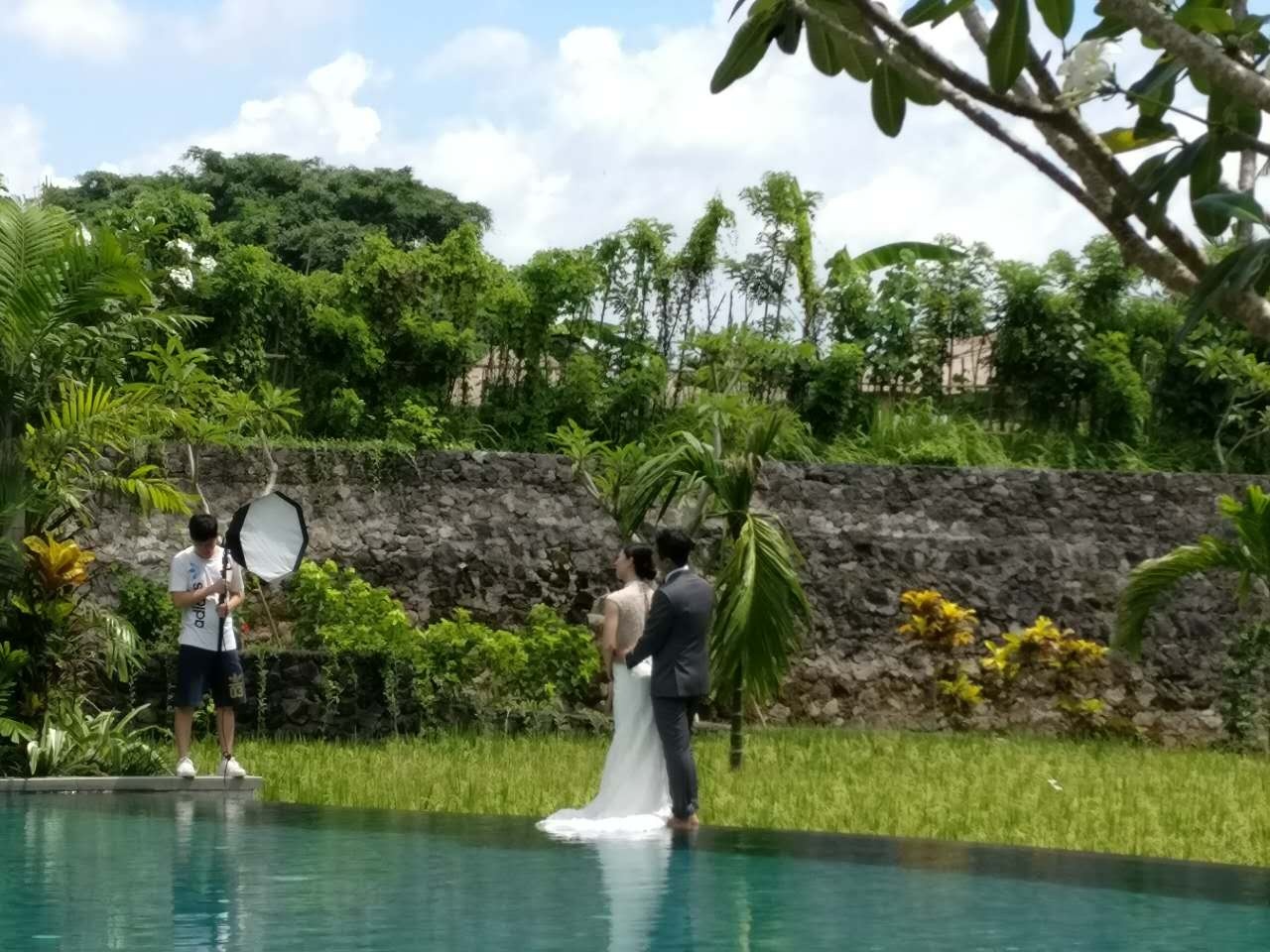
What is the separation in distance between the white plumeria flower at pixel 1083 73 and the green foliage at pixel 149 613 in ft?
44.5

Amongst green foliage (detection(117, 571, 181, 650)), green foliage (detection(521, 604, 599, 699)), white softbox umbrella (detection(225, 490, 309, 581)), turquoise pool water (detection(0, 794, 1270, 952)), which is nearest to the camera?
turquoise pool water (detection(0, 794, 1270, 952))

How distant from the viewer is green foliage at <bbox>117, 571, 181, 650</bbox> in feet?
54.4

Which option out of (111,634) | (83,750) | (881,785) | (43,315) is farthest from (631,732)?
(43,315)

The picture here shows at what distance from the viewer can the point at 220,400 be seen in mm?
18141

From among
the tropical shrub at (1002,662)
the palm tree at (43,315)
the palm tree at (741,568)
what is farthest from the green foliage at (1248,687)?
the palm tree at (43,315)

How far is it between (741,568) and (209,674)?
363 centimetres

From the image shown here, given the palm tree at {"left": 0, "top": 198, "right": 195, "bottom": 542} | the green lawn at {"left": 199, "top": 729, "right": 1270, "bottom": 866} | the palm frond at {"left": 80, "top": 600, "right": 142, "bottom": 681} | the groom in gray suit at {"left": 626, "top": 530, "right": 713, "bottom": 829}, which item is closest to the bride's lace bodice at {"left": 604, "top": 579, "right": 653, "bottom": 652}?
the groom in gray suit at {"left": 626, "top": 530, "right": 713, "bottom": 829}

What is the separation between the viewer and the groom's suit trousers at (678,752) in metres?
10.5

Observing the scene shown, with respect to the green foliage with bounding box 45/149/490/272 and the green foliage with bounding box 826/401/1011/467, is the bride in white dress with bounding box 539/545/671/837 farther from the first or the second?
the green foliage with bounding box 45/149/490/272

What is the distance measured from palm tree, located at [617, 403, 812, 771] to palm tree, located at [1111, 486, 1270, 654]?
153 inches

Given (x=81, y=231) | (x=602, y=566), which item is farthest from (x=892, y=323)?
(x=81, y=231)

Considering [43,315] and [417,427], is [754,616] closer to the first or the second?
[43,315]

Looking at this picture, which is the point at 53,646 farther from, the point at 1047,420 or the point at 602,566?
the point at 1047,420

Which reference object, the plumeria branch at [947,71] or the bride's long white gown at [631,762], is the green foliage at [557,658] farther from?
the plumeria branch at [947,71]
